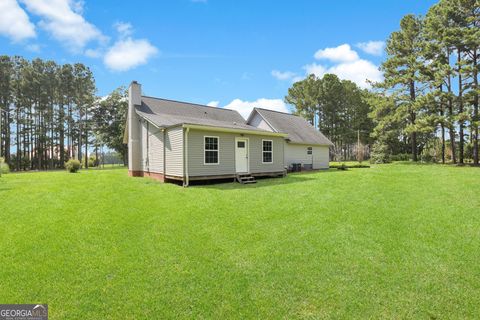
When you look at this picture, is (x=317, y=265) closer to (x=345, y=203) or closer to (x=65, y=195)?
(x=345, y=203)

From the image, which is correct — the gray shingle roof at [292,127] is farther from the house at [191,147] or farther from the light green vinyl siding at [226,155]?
the house at [191,147]

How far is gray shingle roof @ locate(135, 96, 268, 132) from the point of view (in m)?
14.8

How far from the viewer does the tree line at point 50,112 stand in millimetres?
34250

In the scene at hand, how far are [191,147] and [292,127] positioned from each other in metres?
13.2

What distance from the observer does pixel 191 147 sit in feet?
39.1

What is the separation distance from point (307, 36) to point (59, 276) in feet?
51.2

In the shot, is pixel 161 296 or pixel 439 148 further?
pixel 439 148

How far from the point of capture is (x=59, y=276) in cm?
398

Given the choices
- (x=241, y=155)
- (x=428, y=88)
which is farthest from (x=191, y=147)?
(x=428, y=88)

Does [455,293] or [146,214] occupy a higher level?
[146,214]

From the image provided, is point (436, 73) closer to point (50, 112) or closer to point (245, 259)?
point (245, 259)

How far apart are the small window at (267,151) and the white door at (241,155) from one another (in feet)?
4.59

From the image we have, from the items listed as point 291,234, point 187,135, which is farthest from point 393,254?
point 187,135

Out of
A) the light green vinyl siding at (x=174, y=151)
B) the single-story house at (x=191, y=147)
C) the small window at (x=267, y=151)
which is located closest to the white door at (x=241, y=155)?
the single-story house at (x=191, y=147)
